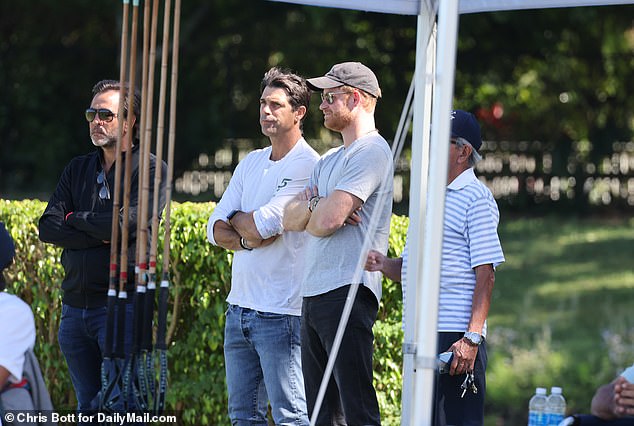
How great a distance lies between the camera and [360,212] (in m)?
4.76

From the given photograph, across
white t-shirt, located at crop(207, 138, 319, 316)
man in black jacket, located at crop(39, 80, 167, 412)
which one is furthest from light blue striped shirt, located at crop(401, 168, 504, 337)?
man in black jacket, located at crop(39, 80, 167, 412)

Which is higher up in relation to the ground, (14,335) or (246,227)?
(246,227)

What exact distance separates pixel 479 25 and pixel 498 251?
13.6 metres

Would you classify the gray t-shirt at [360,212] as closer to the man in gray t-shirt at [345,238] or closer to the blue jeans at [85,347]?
the man in gray t-shirt at [345,238]

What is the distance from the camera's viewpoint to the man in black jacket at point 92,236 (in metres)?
5.16

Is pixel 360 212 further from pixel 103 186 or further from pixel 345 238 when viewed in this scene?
pixel 103 186

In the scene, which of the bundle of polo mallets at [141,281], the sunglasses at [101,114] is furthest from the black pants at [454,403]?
the sunglasses at [101,114]

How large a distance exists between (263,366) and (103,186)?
1171mm

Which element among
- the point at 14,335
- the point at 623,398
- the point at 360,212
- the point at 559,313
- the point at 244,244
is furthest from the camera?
the point at 559,313

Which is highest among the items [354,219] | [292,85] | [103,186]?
[292,85]

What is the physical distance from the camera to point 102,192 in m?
5.30

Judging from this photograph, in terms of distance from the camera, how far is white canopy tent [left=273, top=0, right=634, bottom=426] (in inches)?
140

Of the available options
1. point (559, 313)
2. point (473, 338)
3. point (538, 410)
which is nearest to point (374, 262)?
point (473, 338)

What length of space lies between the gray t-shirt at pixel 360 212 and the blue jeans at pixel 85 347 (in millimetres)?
1066
